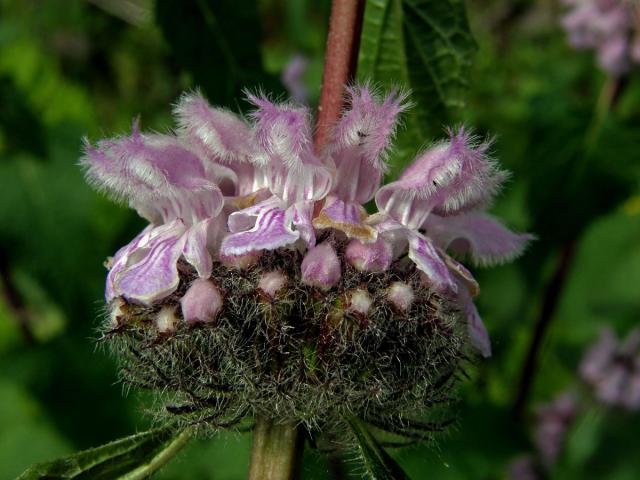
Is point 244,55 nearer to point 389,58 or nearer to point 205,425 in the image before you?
point 389,58

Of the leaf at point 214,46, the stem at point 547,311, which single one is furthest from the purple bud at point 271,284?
the stem at point 547,311

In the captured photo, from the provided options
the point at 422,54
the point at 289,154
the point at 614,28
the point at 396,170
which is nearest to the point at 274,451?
the point at 289,154

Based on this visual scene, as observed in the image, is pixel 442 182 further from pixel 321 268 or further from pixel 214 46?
pixel 214 46

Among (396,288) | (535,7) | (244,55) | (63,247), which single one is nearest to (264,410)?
(396,288)

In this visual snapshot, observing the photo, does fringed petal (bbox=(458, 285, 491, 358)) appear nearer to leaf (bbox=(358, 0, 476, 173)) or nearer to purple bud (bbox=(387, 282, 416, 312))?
purple bud (bbox=(387, 282, 416, 312))

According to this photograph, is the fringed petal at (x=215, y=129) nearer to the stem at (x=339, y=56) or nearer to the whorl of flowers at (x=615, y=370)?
the stem at (x=339, y=56)

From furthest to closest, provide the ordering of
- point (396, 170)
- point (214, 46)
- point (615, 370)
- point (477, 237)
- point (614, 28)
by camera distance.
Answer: point (615, 370), point (614, 28), point (214, 46), point (396, 170), point (477, 237)
